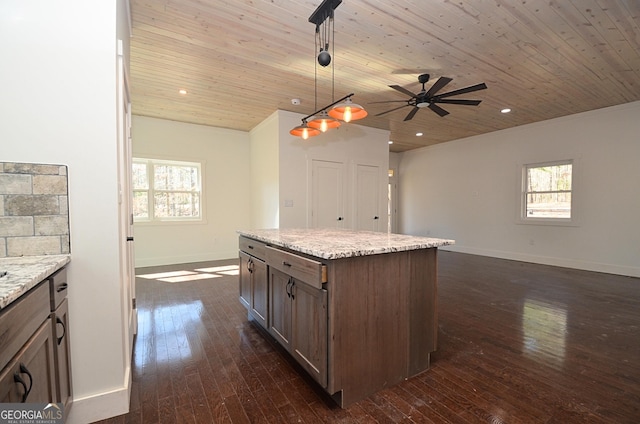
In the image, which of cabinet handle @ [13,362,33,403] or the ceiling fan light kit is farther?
the ceiling fan light kit

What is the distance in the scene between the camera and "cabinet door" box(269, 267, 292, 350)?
80.9 inches

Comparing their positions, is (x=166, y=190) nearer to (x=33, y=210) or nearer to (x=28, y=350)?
(x=33, y=210)

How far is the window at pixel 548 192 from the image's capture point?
5.42m

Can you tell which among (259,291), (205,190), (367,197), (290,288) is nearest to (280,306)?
(290,288)

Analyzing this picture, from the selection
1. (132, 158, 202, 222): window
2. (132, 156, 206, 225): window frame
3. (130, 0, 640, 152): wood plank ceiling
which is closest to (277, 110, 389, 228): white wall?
(130, 0, 640, 152): wood plank ceiling

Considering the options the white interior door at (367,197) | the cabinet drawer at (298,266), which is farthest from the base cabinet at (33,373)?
the white interior door at (367,197)

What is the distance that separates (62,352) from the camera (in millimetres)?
1356

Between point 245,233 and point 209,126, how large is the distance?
4.02 m

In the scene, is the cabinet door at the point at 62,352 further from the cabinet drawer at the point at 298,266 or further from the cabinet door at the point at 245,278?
the cabinet door at the point at 245,278

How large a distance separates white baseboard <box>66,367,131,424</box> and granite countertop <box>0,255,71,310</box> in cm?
79

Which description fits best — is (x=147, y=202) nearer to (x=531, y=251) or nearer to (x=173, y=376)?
(x=173, y=376)

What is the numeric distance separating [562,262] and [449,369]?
4.98m

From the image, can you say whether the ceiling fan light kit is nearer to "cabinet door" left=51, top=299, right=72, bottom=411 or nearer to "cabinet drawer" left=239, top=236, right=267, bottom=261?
"cabinet drawer" left=239, top=236, right=267, bottom=261

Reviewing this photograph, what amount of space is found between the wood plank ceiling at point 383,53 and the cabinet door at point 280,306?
2.25 m
